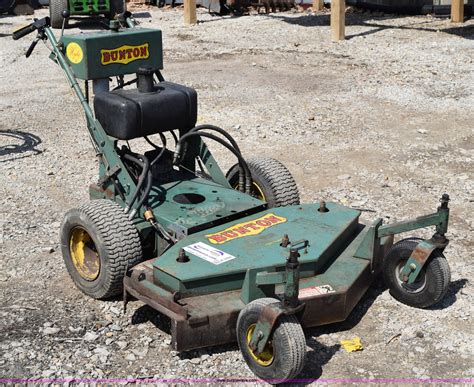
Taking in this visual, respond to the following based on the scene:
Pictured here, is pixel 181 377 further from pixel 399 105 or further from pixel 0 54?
pixel 0 54

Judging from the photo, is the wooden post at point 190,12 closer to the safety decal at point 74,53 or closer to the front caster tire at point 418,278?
the safety decal at point 74,53

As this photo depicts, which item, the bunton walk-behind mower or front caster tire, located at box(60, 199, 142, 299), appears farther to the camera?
front caster tire, located at box(60, 199, 142, 299)

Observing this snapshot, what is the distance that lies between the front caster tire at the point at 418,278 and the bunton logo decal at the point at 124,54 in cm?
235

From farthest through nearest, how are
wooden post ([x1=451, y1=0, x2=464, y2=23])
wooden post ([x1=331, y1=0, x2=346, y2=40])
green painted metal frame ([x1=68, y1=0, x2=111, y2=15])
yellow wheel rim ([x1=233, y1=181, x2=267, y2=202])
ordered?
wooden post ([x1=451, y1=0, x2=464, y2=23]), green painted metal frame ([x1=68, y1=0, x2=111, y2=15]), wooden post ([x1=331, y1=0, x2=346, y2=40]), yellow wheel rim ([x1=233, y1=181, x2=267, y2=202])

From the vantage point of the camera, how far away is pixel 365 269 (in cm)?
479

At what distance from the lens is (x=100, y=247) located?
488 cm

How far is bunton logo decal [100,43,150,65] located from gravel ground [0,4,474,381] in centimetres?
154

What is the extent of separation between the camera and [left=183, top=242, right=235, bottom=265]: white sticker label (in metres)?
4.54

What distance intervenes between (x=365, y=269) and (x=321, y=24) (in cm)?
1262

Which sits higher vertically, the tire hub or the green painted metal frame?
the green painted metal frame

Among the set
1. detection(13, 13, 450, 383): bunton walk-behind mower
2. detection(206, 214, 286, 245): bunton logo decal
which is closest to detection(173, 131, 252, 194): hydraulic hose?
detection(13, 13, 450, 383): bunton walk-behind mower

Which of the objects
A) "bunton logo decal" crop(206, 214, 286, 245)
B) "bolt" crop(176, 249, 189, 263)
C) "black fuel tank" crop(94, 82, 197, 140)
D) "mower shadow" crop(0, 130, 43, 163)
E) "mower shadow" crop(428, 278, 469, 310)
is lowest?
"mower shadow" crop(428, 278, 469, 310)

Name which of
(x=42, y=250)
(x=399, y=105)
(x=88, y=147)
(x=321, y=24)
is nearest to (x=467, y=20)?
(x=321, y=24)

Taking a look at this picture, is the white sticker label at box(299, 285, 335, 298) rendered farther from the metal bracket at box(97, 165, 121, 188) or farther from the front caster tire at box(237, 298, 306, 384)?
the metal bracket at box(97, 165, 121, 188)
